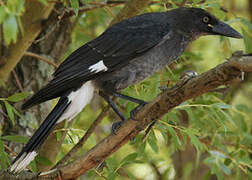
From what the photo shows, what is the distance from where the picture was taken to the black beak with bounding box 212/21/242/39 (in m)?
2.64

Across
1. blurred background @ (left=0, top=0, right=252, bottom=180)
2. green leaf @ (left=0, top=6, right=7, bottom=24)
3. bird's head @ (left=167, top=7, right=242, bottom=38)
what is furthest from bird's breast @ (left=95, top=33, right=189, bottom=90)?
green leaf @ (left=0, top=6, right=7, bottom=24)

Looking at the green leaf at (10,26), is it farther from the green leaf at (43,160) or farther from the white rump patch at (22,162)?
the green leaf at (43,160)

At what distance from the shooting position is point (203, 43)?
14.9 feet

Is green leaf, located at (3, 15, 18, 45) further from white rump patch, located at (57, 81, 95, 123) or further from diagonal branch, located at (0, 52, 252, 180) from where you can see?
white rump patch, located at (57, 81, 95, 123)

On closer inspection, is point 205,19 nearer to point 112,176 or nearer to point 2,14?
point 112,176

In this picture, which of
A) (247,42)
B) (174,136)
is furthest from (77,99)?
(247,42)

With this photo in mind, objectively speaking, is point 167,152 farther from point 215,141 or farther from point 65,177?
point 65,177

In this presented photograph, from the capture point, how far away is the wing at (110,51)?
7.84 ft

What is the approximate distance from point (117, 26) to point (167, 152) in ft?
5.83

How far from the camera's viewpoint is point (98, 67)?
2.49 meters

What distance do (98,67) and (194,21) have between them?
2.45 ft

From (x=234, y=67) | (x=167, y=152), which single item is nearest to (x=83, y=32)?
(x=167, y=152)

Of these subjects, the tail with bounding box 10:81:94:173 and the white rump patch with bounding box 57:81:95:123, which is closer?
the tail with bounding box 10:81:94:173

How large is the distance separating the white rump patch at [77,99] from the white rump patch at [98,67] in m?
0.11
